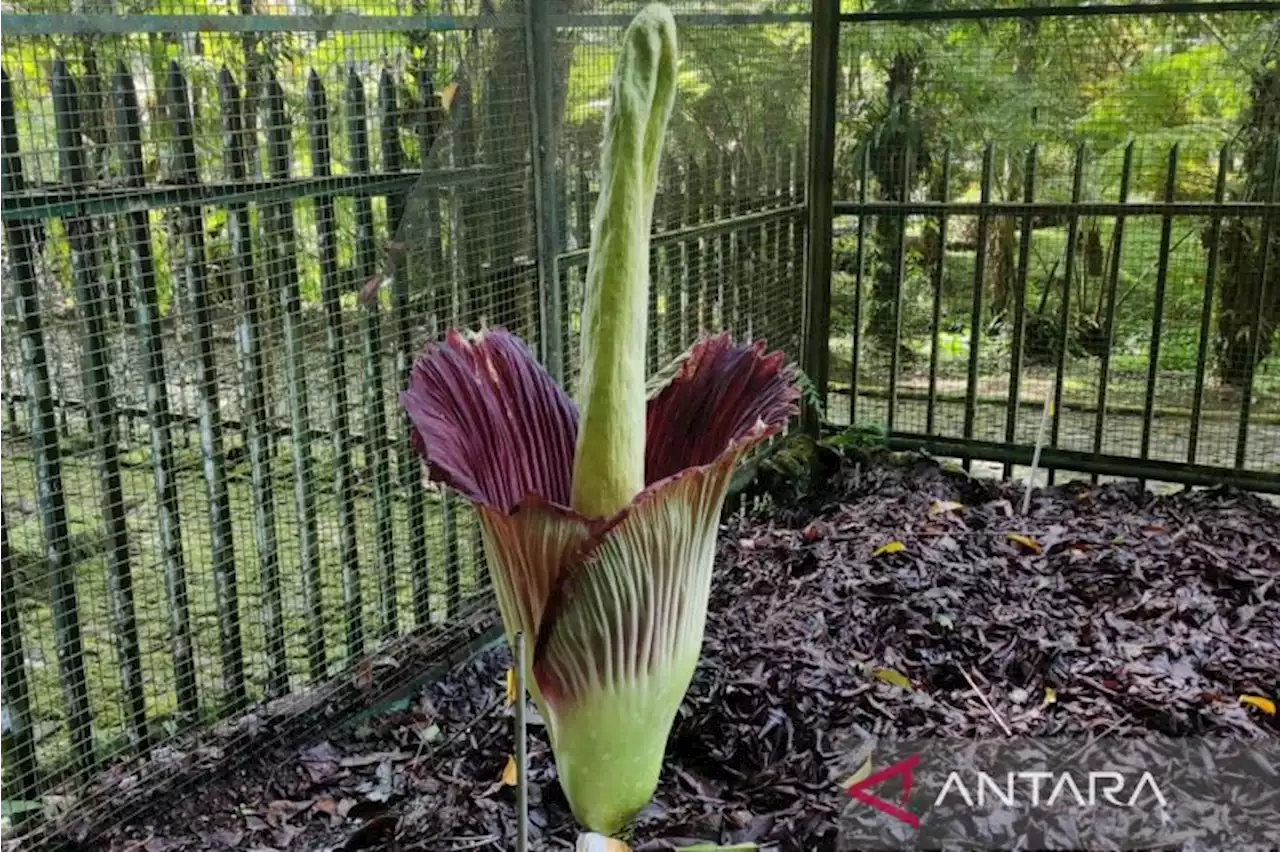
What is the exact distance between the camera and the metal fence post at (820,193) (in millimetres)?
4508

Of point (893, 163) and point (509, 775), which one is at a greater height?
point (893, 163)

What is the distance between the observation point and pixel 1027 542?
3.71 metres

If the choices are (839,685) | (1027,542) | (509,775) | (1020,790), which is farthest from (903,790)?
(1027,542)

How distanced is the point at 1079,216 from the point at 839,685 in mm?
2385

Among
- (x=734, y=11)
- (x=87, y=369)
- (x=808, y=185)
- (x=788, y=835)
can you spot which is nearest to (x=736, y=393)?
(x=788, y=835)

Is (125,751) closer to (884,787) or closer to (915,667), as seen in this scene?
(884,787)

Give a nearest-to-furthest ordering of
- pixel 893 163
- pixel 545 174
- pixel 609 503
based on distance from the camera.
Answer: pixel 609 503, pixel 545 174, pixel 893 163

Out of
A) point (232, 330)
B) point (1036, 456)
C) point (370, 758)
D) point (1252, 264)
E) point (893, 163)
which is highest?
point (893, 163)

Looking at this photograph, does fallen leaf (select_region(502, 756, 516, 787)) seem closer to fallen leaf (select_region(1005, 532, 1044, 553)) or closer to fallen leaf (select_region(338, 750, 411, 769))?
fallen leaf (select_region(338, 750, 411, 769))

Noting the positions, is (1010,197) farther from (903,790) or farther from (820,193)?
(903,790)

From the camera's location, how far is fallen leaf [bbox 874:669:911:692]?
9.11 feet

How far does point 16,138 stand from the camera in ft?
6.79

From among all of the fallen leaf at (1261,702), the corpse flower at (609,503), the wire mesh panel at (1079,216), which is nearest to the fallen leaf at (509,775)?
the corpse flower at (609,503)

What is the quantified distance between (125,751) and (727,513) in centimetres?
242
